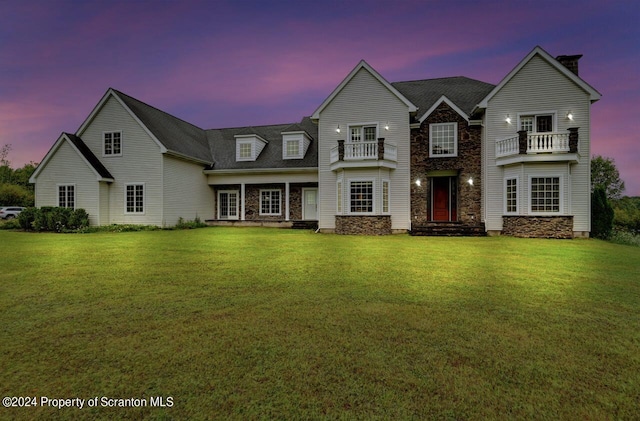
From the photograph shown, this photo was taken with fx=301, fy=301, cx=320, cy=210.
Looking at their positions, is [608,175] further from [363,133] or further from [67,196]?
[67,196]

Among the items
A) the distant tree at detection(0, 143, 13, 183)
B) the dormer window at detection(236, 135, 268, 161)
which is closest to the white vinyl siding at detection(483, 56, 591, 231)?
the dormer window at detection(236, 135, 268, 161)

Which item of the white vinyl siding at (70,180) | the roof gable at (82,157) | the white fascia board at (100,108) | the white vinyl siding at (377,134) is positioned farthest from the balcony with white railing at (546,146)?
the white vinyl siding at (70,180)

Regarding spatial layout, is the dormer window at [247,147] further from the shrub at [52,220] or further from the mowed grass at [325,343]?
the mowed grass at [325,343]

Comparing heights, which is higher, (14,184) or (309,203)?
(14,184)

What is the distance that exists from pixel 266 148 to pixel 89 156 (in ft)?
38.5

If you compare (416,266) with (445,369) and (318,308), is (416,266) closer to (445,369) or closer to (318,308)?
(318,308)

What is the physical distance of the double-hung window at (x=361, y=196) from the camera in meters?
16.7

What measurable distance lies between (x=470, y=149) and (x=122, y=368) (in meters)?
18.4

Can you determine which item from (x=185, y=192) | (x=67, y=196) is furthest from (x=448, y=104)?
(x=67, y=196)

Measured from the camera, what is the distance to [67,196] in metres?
19.7

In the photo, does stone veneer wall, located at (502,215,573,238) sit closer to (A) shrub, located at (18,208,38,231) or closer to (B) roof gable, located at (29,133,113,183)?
(B) roof gable, located at (29,133,113,183)

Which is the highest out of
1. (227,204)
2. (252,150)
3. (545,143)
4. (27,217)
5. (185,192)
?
(252,150)

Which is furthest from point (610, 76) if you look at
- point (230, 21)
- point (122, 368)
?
point (122, 368)

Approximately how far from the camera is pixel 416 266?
7.86 metres
